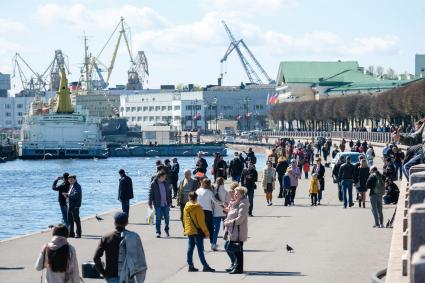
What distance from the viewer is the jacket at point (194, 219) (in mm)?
19094

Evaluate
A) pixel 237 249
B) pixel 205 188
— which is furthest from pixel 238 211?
pixel 205 188

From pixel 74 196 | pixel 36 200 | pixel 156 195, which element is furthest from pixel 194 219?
pixel 36 200

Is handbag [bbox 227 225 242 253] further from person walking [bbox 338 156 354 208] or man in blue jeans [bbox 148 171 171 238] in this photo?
person walking [bbox 338 156 354 208]

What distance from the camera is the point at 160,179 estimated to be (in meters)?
24.8

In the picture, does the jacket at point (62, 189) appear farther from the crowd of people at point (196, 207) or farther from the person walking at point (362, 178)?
the person walking at point (362, 178)

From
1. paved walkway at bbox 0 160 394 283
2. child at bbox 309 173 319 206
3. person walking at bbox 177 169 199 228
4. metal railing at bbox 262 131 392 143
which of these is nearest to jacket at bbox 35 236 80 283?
paved walkway at bbox 0 160 394 283

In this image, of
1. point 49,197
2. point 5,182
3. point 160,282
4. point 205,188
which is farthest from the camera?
point 5,182

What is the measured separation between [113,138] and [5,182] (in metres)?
99.5

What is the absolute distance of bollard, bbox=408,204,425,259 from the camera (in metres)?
8.50

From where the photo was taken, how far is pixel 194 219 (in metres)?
19.1

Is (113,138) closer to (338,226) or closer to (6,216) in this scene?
(6,216)

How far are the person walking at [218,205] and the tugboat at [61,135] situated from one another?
11510 cm

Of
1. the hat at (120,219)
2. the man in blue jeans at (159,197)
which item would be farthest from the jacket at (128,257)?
the man in blue jeans at (159,197)

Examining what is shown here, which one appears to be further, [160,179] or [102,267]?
[160,179]
